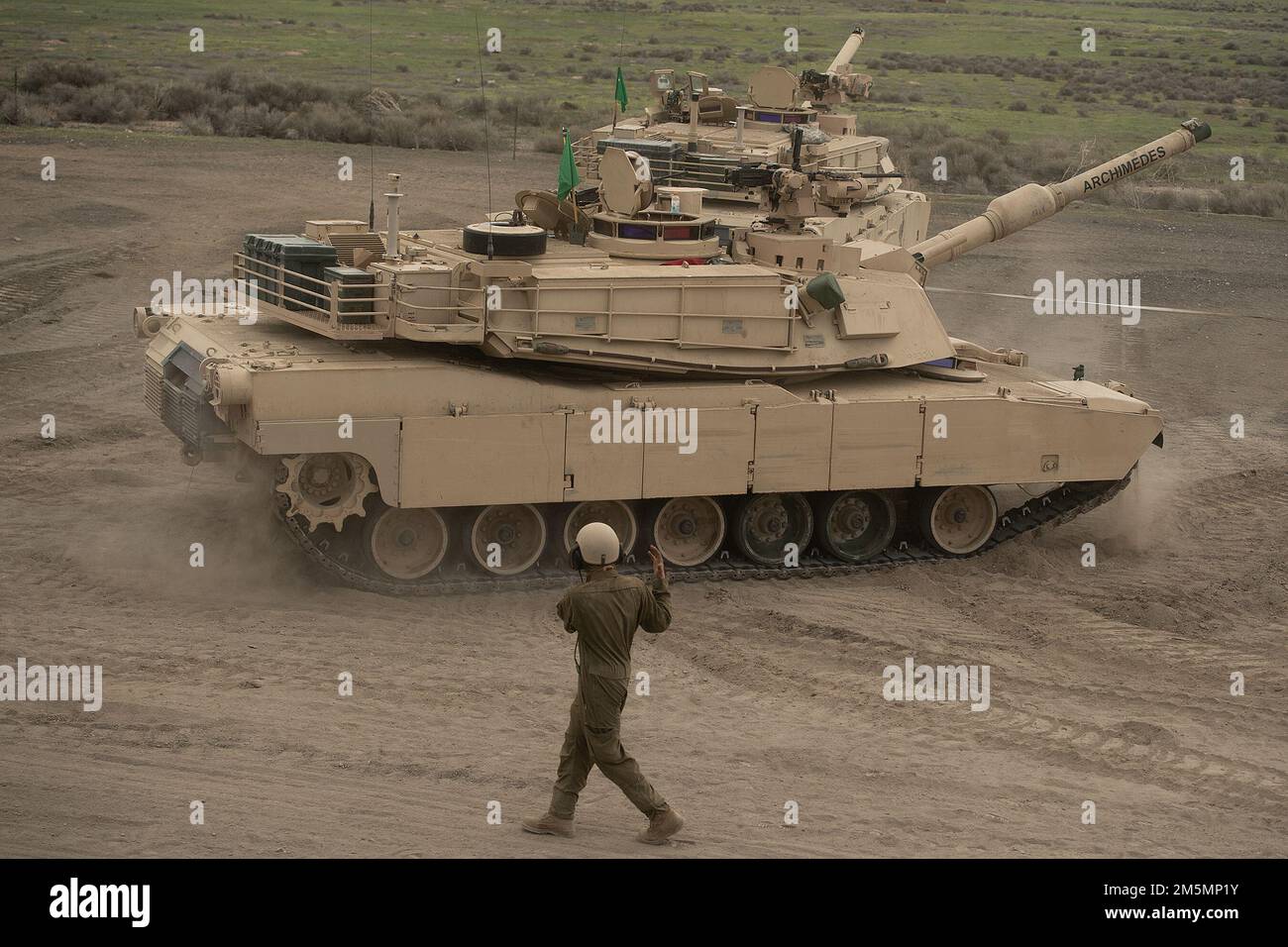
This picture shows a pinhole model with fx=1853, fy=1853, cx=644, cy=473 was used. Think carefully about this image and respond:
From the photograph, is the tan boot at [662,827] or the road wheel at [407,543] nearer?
the tan boot at [662,827]

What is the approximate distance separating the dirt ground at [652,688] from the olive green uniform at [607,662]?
0.46 m

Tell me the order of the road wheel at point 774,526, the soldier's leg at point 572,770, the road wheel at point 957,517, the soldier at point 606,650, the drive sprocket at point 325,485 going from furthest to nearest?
the road wheel at point 957,517 < the road wheel at point 774,526 < the drive sprocket at point 325,485 < the soldier's leg at point 572,770 < the soldier at point 606,650

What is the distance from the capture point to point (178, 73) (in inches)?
1747

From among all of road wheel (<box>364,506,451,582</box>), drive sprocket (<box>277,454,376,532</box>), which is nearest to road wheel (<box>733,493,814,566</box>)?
road wheel (<box>364,506,451,582</box>)

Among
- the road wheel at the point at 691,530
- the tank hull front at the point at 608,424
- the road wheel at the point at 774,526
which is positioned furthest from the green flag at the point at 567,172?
the road wheel at the point at 774,526

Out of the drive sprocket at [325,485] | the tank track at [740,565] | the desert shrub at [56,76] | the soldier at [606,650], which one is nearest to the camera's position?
the soldier at [606,650]

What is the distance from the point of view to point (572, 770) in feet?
32.9

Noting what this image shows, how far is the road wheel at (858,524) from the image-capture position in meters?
16.0

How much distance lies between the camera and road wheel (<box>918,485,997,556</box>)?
16.3 metres

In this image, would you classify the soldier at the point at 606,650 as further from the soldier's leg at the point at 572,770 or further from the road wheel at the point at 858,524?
the road wheel at the point at 858,524

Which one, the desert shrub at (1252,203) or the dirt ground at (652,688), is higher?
the desert shrub at (1252,203)
